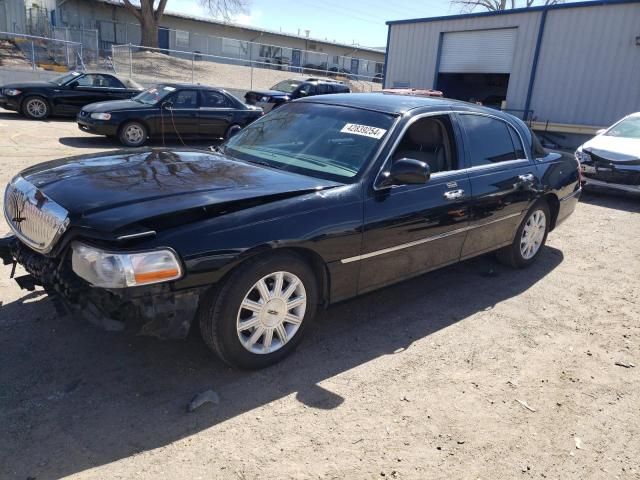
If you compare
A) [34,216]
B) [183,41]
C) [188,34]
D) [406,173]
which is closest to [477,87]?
[406,173]

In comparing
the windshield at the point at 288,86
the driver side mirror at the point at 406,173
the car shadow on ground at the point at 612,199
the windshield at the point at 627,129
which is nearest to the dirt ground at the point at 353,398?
the driver side mirror at the point at 406,173

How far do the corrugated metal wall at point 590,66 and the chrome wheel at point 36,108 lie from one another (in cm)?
1523

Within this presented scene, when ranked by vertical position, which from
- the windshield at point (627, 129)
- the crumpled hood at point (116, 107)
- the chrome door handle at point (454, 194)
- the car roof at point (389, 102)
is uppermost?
the car roof at point (389, 102)

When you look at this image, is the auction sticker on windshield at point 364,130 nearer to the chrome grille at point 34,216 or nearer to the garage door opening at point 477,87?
the chrome grille at point 34,216

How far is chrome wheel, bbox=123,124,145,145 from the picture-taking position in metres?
11.5

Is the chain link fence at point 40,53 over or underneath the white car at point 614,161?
over

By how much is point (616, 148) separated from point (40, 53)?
70.8 feet

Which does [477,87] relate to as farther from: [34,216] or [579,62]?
[34,216]

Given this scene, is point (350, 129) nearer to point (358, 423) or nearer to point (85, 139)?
point (358, 423)

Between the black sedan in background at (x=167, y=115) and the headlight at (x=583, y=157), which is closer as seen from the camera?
the headlight at (x=583, y=157)

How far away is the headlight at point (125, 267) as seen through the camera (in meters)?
2.62

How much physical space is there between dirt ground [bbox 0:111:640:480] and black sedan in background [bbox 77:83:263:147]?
7789mm

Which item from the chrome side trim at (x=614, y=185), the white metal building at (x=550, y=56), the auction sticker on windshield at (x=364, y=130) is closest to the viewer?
the auction sticker on windshield at (x=364, y=130)

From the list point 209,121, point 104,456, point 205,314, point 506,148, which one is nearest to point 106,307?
point 205,314
